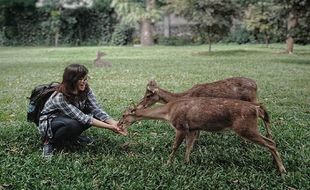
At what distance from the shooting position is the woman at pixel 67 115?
19.4ft

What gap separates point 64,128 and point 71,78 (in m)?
0.59

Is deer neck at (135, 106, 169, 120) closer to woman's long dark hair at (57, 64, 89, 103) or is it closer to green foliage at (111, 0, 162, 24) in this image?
woman's long dark hair at (57, 64, 89, 103)

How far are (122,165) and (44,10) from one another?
37.8 metres

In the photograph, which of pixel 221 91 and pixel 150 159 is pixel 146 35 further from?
pixel 150 159

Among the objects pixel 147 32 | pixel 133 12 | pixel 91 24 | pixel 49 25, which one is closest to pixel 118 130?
pixel 133 12

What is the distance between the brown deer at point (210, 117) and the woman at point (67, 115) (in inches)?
17.0

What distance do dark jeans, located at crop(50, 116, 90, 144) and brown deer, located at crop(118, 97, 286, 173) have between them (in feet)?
1.67

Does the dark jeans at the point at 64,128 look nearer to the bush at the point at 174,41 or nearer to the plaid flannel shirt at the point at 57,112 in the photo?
the plaid flannel shirt at the point at 57,112

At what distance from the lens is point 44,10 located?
41781 mm

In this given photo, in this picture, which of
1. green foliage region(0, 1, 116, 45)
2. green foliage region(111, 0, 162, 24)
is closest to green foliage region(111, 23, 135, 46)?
green foliage region(0, 1, 116, 45)

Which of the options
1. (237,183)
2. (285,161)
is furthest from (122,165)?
(285,161)

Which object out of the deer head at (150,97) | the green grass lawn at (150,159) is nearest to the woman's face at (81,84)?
the green grass lawn at (150,159)

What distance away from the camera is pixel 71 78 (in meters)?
5.88

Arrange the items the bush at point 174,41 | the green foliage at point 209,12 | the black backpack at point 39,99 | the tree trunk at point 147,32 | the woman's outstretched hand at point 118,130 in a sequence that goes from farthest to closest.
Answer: the bush at point 174,41 < the tree trunk at point 147,32 < the green foliage at point 209,12 < the black backpack at point 39,99 < the woman's outstretched hand at point 118,130
